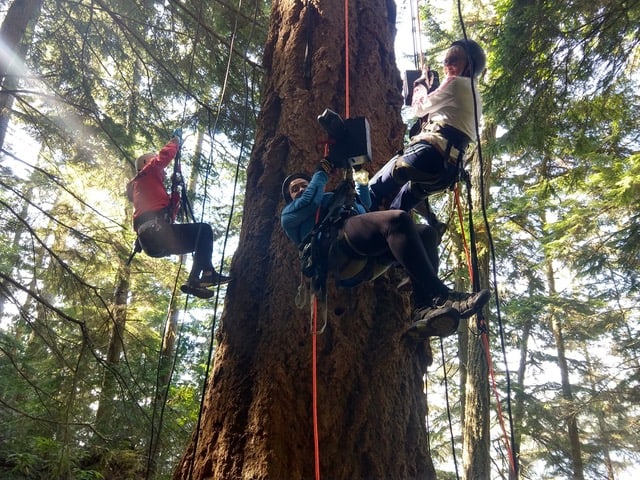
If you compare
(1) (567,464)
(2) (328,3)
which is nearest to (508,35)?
(2) (328,3)

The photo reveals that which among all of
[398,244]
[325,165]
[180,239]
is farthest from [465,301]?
[180,239]

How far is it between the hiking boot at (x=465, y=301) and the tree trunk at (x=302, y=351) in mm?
486

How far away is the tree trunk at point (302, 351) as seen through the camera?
102 inches

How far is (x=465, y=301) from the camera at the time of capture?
2.47 m

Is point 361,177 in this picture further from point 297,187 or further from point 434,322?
point 434,322

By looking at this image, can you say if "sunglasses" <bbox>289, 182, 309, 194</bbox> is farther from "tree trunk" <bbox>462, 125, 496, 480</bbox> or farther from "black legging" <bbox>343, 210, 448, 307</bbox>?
"tree trunk" <bbox>462, 125, 496, 480</bbox>

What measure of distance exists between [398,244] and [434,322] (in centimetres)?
43

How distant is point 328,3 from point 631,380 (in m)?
9.73

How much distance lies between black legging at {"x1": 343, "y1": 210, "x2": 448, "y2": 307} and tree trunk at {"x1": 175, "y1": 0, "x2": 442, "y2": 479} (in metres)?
0.44

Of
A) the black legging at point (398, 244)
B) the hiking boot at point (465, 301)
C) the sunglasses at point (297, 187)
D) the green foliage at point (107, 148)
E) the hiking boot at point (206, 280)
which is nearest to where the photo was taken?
the hiking boot at point (465, 301)

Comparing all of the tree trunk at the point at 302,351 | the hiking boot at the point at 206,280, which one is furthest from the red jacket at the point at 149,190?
the tree trunk at the point at 302,351

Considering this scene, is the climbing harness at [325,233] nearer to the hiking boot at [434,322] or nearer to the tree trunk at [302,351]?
the tree trunk at [302,351]

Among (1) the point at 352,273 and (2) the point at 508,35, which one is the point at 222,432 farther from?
(2) the point at 508,35

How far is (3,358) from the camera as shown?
799cm
